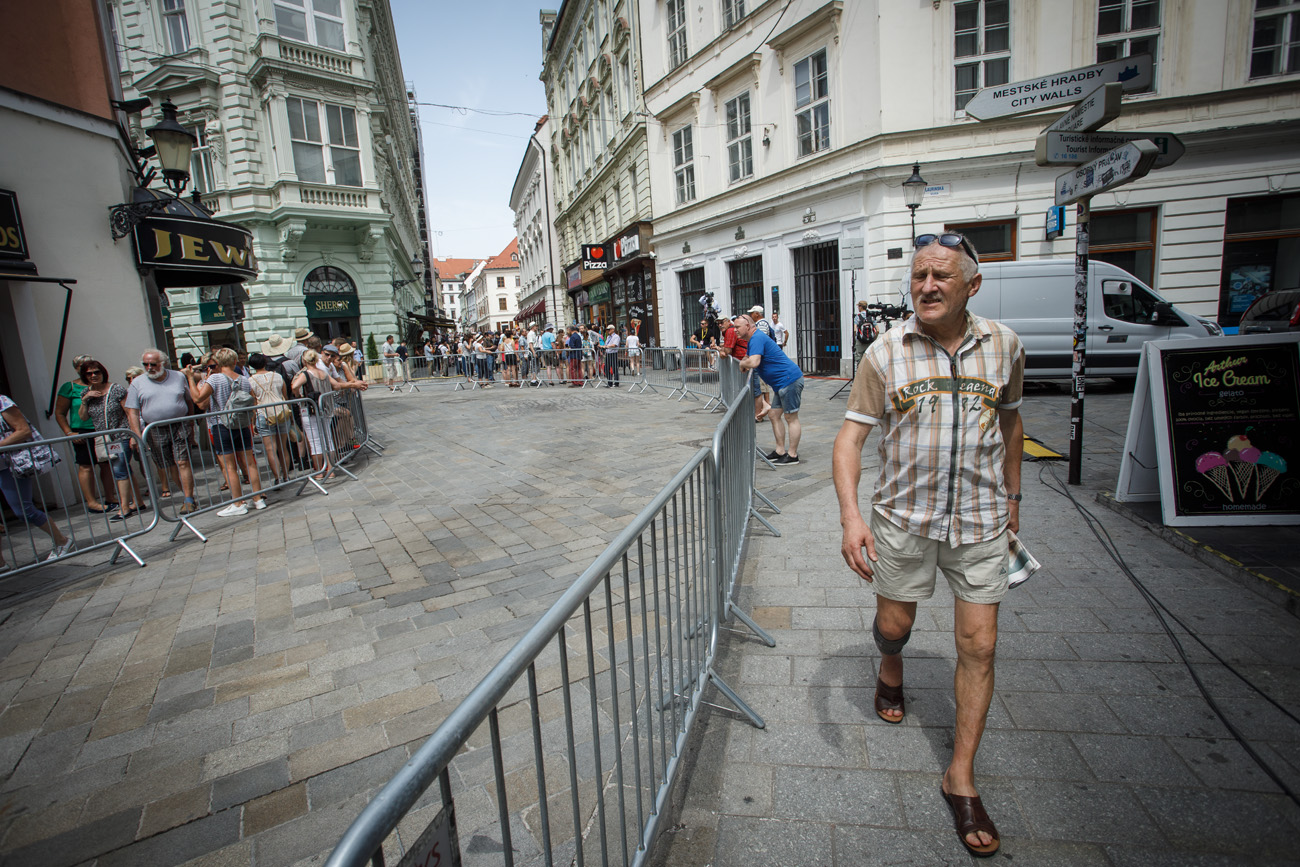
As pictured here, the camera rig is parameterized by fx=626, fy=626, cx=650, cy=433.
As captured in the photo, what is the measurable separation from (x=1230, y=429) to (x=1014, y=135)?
469 inches

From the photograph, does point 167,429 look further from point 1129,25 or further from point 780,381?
point 1129,25

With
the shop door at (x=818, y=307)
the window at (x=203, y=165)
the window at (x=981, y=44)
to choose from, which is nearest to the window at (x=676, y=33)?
the shop door at (x=818, y=307)

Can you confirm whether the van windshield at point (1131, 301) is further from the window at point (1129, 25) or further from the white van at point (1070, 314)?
the window at point (1129, 25)

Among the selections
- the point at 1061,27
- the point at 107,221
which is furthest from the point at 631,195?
the point at 107,221

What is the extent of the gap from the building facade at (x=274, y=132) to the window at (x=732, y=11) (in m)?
13.1

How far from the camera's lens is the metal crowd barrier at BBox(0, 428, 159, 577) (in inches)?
199

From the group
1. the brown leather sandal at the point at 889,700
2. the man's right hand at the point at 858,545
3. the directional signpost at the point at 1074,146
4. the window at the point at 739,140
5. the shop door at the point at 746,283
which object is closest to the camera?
the man's right hand at the point at 858,545

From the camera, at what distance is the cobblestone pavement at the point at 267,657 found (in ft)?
7.75

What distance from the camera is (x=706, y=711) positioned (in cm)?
279

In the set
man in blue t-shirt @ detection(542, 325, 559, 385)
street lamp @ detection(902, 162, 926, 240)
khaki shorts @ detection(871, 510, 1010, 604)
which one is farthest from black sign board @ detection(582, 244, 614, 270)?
khaki shorts @ detection(871, 510, 1010, 604)

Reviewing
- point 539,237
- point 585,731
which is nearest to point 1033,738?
point 585,731

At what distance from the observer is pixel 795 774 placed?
237 centimetres

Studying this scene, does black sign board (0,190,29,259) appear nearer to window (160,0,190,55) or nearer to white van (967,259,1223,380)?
white van (967,259,1223,380)

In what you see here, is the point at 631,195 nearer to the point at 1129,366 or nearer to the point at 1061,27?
the point at 1061,27
